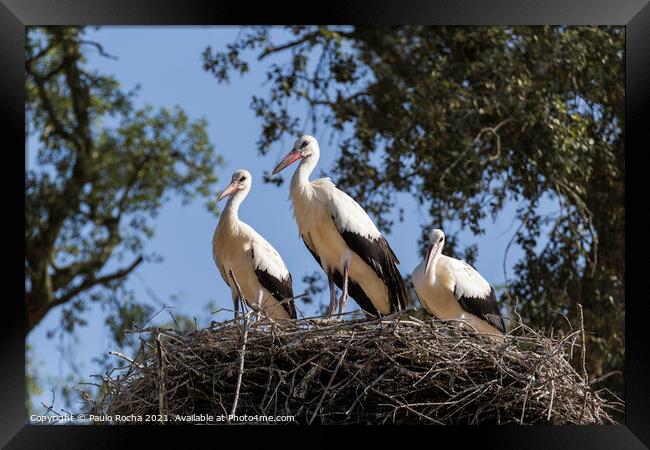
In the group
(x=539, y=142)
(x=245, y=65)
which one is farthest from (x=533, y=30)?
(x=245, y=65)

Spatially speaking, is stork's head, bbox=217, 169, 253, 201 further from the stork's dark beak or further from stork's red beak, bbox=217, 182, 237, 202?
the stork's dark beak

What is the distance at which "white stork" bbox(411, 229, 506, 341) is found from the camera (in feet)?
22.9

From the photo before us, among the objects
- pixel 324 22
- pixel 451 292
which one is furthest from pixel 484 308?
pixel 324 22

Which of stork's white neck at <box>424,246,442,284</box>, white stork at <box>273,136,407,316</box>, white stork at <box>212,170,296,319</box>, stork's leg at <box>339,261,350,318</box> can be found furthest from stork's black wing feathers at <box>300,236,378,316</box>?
stork's white neck at <box>424,246,442,284</box>

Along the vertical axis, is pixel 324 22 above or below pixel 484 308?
above

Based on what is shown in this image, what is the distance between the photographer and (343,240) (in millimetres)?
6844

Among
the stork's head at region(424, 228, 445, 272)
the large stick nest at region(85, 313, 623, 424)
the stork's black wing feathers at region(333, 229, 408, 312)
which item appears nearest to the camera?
the large stick nest at region(85, 313, 623, 424)

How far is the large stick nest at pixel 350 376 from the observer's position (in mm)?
5410

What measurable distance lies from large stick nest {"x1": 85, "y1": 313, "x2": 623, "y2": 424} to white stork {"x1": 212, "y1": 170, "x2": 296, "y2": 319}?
153 cm

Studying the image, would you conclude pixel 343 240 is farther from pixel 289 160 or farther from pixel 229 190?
pixel 229 190

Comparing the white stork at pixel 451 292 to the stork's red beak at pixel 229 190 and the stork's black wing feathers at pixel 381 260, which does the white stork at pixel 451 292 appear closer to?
the stork's black wing feathers at pixel 381 260

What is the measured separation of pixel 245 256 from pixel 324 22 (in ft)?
8.43

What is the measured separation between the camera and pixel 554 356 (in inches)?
220

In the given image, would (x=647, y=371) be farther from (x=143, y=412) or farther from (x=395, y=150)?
(x=395, y=150)
